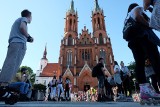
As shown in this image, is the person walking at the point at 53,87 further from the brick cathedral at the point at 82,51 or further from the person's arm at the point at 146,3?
the brick cathedral at the point at 82,51

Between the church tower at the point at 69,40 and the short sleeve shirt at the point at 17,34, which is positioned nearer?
the short sleeve shirt at the point at 17,34

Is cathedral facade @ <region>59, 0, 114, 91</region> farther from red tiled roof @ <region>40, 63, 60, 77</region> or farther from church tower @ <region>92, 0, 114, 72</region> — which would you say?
red tiled roof @ <region>40, 63, 60, 77</region>

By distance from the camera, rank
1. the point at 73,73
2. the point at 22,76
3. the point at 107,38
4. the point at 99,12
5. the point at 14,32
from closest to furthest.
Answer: the point at 14,32 < the point at 22,76 < the point at 73,73 < the point at 107,38 < the point at 99,12

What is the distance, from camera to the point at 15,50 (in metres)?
4.29

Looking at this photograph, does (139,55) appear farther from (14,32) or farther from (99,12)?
(99,12)

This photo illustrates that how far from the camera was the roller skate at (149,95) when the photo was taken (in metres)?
3.43

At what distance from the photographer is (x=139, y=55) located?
3.84m

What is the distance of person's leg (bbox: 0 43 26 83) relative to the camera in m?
4.04

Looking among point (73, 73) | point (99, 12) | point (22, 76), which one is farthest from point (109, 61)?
point (22, 76)

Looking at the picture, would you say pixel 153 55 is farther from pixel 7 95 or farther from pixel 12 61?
pixel 7 95

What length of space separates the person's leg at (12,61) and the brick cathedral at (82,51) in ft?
117

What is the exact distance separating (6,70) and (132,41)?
2.80 metres

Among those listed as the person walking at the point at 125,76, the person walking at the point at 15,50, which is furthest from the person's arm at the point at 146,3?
the person walking at the point at 125,76

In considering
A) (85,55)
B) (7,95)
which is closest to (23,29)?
(7,95)
